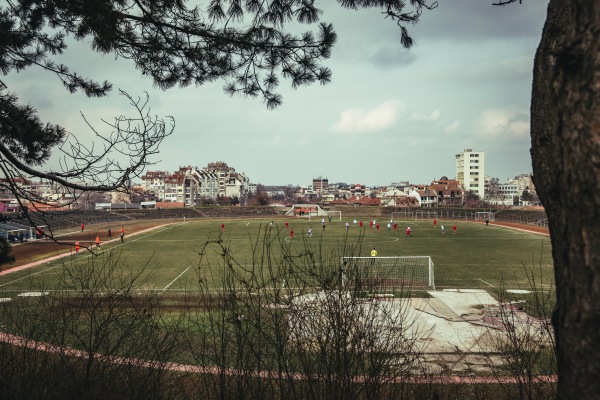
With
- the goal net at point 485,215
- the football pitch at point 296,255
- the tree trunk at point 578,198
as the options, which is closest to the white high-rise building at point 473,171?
the goal net at point 485,215

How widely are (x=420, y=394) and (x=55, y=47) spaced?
786 centimetres

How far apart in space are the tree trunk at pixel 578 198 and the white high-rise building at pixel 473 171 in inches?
6360

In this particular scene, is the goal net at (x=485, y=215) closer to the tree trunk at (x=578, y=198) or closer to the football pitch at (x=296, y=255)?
the football pitch at (x=296, y=255)

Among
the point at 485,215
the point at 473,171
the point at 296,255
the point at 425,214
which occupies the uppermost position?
the point at 473,171

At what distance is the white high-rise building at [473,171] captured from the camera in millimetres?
A: 154000

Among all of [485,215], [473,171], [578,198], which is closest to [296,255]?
[578,198]

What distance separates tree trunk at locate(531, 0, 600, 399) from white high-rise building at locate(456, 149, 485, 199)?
162 metres

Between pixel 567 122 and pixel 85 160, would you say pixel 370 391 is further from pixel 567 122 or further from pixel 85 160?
pixel 85 160

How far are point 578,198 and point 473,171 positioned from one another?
540ft

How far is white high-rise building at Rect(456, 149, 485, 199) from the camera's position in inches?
6063

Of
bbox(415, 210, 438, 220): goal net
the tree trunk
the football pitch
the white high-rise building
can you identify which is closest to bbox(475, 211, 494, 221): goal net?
bbox(415, 210, 438, 220): goal net

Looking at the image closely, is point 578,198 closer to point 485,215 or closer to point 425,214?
point 485,215

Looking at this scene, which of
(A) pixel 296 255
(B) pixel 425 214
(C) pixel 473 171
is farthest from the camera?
(C) pixel 473 171

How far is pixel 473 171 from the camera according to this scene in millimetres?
Result: 155250
